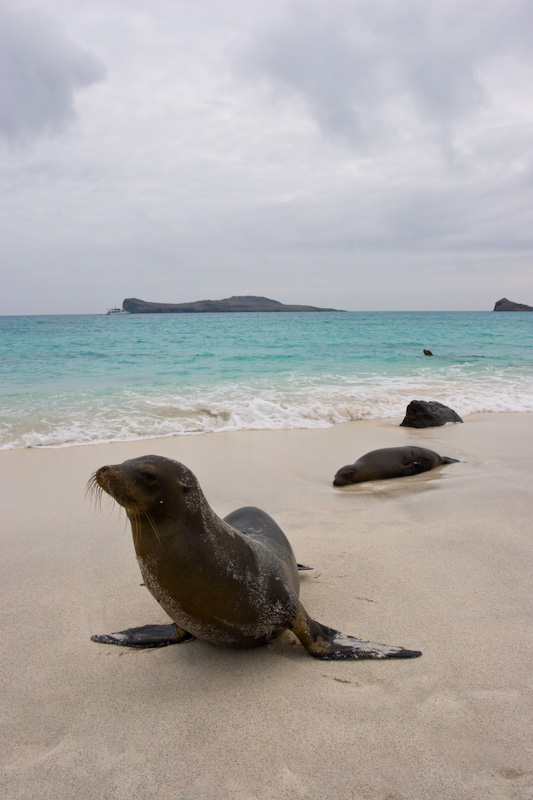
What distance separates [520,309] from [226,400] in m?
126

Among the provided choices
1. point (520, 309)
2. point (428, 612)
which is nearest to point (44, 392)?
point (428, 612)

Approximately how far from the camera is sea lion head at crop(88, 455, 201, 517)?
217 centimetres

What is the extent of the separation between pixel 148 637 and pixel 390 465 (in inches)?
161

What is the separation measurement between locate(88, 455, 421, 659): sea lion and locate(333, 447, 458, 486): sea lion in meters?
3.14

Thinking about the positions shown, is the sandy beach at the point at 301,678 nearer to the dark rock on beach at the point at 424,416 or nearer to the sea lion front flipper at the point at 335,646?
the sea lion front flipper at the point at 335,646

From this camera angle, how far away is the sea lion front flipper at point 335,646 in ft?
7.87

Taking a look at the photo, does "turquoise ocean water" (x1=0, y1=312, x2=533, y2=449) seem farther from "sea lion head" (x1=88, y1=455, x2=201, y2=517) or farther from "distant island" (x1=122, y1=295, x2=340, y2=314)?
"distant island" (x1=122, y1=295, x2=340, y2=314)

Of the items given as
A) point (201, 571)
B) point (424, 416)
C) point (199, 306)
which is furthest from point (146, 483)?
point (199, 306)

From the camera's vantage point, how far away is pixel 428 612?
9.26 ft

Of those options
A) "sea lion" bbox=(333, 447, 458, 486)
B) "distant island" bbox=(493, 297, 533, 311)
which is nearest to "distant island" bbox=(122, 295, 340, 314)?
"distant island" bbox=(493, 297, 533, 311)

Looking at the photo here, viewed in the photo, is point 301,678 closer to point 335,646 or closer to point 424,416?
point 335,646

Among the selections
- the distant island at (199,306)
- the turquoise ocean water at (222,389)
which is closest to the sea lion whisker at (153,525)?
the turquoise ocean water at (222,389)

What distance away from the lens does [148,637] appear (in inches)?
101

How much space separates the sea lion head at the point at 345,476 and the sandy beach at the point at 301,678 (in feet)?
3.28
